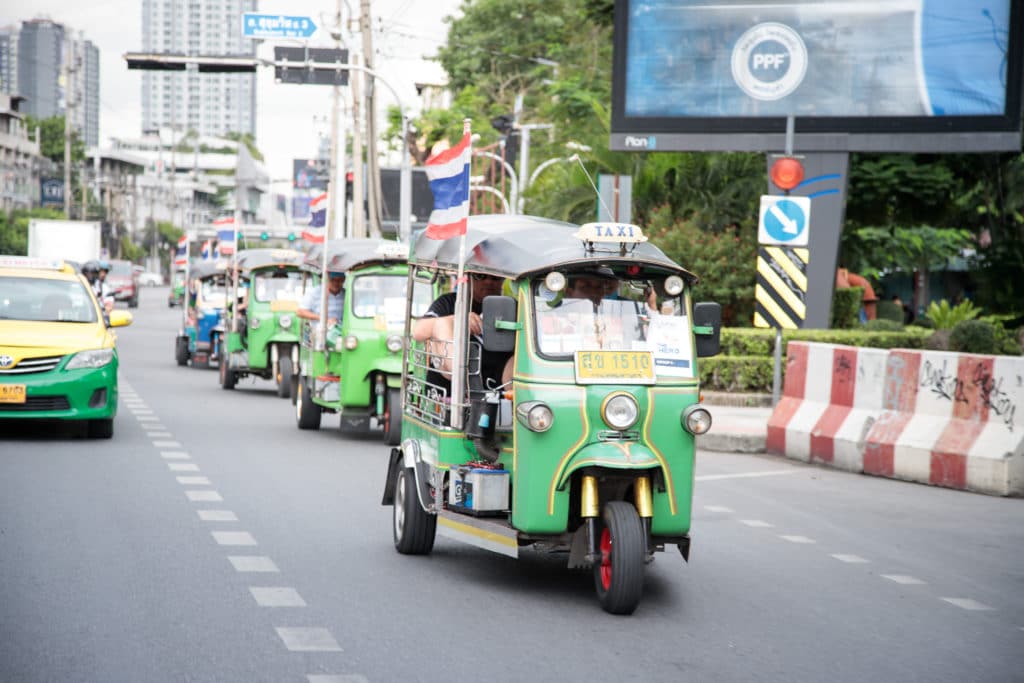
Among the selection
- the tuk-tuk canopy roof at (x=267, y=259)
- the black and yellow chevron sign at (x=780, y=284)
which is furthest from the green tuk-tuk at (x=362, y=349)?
the tuk-tuk canopy roof at (x=267, y=259)

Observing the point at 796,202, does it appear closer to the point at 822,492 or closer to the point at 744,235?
the point at 822,492

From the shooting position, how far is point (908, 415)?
605 inches

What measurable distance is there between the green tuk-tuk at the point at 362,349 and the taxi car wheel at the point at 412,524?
6960 millimetres

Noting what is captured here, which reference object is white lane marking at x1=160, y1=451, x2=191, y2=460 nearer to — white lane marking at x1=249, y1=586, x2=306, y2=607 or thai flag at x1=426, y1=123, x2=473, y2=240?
thai flag at x1=426, y1=123, x2=473, y2=240

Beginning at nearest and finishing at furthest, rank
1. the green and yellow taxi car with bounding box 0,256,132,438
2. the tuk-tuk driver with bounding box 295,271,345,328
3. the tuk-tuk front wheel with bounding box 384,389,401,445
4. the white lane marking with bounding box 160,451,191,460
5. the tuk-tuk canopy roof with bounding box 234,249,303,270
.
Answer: the white lane marking with bounding box 160,451,191,460, the green and yellow taxi car with bounding box 0,256,132,438, the tuk-tuk front wheel with bounding box 384,389,401,445, the tuk-tuk driver with bounding box 295,271,345,328, the tuk-tuk canopy roof with bounding box 234,249,303,270

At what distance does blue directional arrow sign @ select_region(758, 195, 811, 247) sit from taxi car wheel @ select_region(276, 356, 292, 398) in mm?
8537

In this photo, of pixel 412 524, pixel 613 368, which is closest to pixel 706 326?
pixel 613 368

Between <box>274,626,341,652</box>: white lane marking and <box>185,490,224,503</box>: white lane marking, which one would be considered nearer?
<box>274,626,341,652</box>: white lane marking

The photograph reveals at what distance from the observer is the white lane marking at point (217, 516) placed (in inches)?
447

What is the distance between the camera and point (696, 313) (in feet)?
30.3

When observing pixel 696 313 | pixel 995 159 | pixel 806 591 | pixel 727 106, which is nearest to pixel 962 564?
pixel 806 591

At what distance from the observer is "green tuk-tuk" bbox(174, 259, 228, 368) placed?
31.3 meters

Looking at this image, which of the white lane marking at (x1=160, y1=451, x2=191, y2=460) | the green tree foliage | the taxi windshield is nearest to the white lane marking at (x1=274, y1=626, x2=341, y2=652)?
the white lane marking at (x1=160, y1=451, x2=191, y2=460)

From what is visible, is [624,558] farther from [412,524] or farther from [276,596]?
[412,524]
